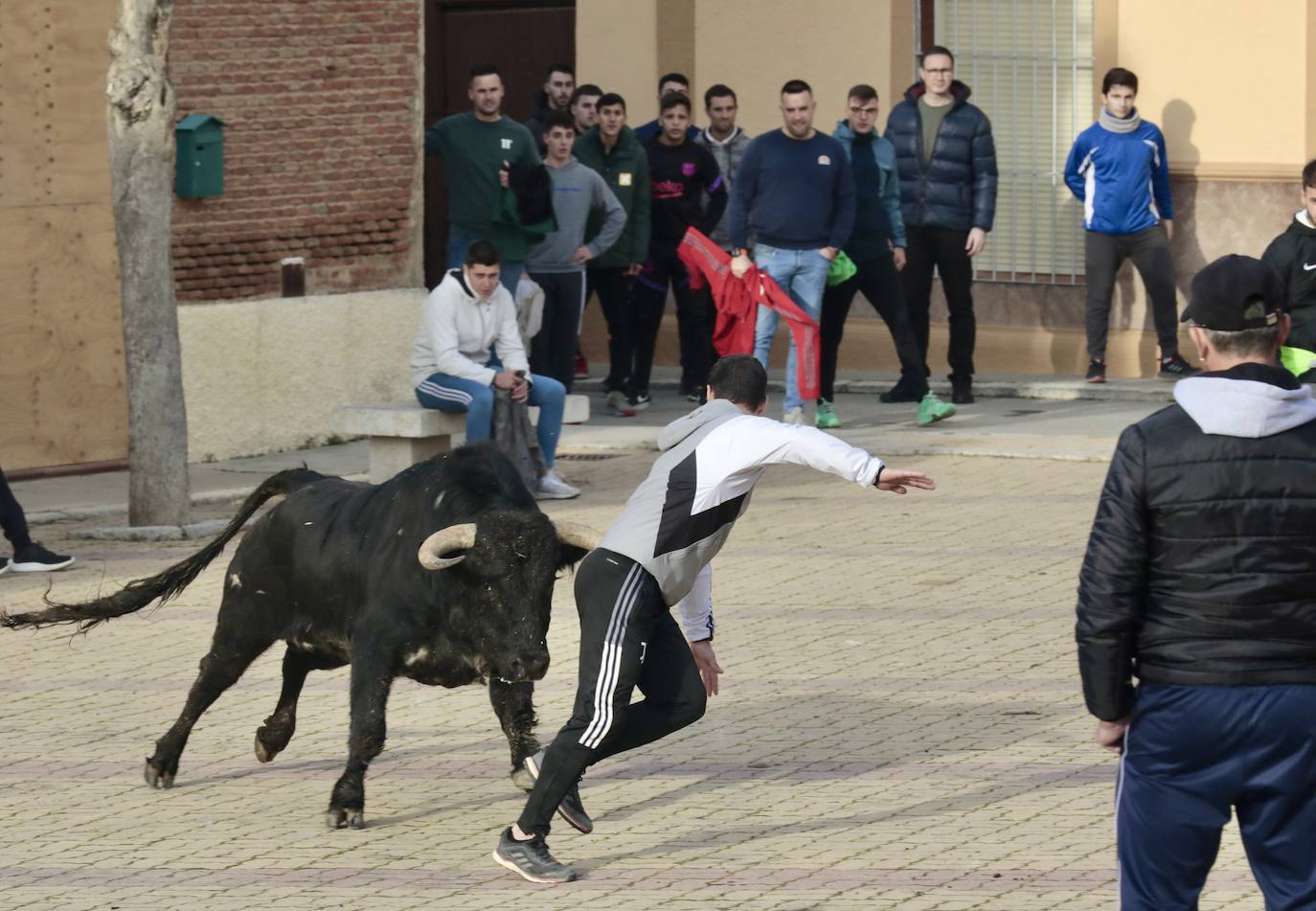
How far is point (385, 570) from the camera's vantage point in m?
7.98

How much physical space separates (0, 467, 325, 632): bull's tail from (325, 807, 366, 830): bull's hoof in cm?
136

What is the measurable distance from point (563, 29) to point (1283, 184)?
6.53 metres

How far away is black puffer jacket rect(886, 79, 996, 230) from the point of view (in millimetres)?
16875

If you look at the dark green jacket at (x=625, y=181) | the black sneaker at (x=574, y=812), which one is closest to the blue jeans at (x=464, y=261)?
the dark green jacket at (x=625, y=181)

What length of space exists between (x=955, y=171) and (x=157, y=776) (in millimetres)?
9695

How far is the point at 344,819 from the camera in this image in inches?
309

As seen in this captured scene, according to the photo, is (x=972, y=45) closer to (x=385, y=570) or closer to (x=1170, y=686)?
(x=385, y=570)

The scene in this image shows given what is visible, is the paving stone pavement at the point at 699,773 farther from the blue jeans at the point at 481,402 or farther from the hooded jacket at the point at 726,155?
the hooded jacket at the point at 726,155

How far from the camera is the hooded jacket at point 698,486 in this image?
23.3ft

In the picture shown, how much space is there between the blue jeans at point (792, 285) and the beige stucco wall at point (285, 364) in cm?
261

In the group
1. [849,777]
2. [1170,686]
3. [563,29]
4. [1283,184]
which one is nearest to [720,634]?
[849,777]

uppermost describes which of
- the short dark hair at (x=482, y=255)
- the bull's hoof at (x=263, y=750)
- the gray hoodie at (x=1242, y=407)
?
the short dark hair at (x=482, y=255)

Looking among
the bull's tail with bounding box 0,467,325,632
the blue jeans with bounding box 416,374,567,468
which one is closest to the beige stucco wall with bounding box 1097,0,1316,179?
the blue jeans with bounding box 416,374,567,468

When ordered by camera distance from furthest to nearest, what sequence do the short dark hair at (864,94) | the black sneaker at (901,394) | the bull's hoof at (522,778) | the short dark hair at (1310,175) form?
the black sneaker at (901,394) → the short dark hair at (864,94) → the short dark hair at (1310,175) → the bull's hoof at (522,778)
